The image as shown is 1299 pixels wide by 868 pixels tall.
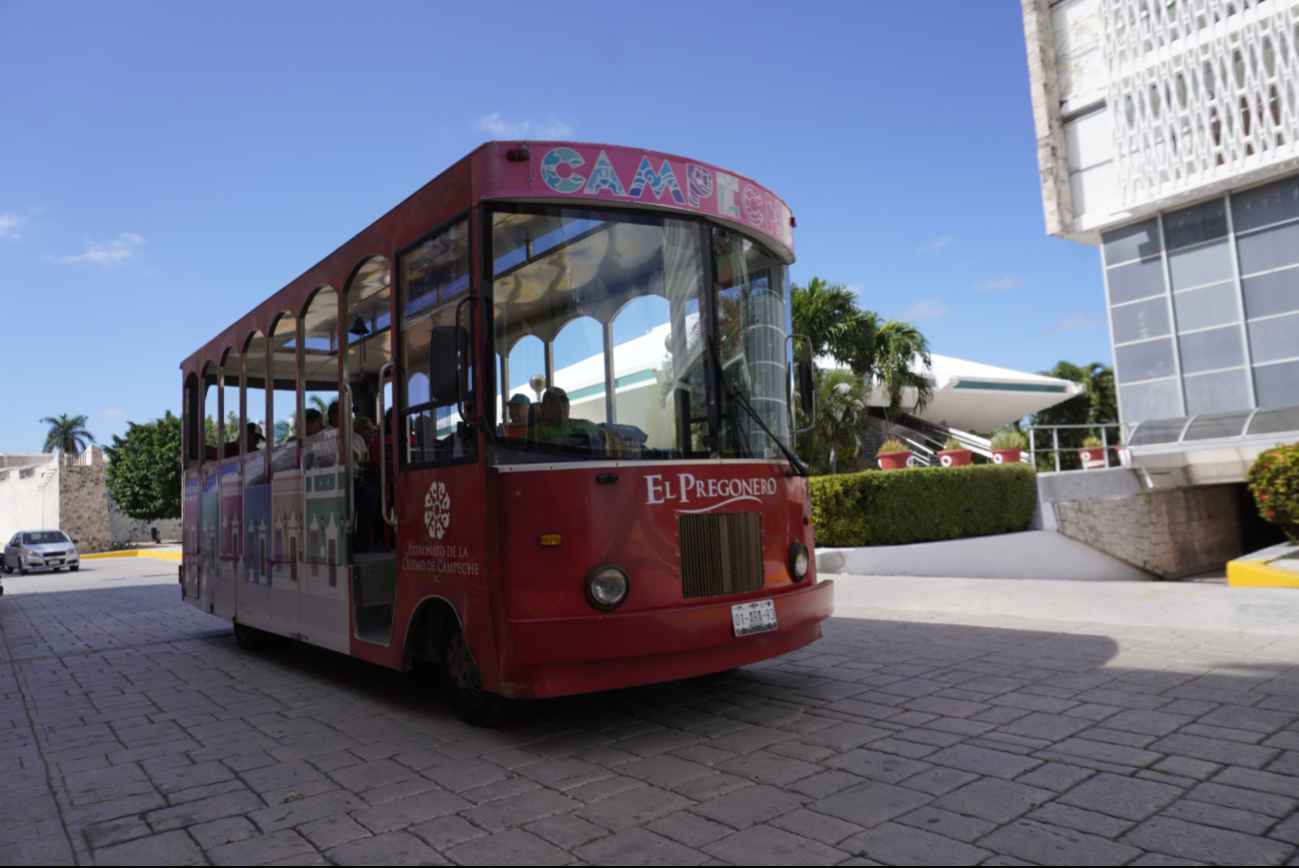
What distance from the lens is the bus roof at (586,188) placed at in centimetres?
473

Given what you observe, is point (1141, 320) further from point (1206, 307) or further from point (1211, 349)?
point (1211, 349)

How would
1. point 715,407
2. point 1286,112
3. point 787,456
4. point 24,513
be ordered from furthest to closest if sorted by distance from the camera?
point 24,513, point 1286,112, point 787,456, point 715,407

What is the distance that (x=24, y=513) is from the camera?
4497cm

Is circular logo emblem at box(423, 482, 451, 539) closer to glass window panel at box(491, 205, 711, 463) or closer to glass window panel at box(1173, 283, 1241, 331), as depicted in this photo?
glass window panel at box(491, 205, 711, 463)

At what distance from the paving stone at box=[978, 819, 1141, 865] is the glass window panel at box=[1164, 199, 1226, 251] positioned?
18.2m

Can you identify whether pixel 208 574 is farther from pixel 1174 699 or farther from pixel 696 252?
pixel 1174 699

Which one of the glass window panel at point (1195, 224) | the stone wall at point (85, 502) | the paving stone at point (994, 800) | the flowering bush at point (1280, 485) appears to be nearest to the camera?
the paving stone at point (994, 800)

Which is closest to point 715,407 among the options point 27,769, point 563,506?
point 563,506

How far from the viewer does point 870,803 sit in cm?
355

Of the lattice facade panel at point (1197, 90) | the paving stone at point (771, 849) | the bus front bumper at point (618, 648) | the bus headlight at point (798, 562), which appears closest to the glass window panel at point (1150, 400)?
the lattice facade panel at point (1197, 90)

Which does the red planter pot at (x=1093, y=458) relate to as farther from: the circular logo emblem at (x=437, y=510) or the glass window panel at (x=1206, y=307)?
the circular logo emblem at (x=437, y=510)

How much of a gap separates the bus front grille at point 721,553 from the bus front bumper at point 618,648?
0.38 feet

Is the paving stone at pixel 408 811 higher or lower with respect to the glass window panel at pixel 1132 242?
lower

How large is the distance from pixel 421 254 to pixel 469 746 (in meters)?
2.87
